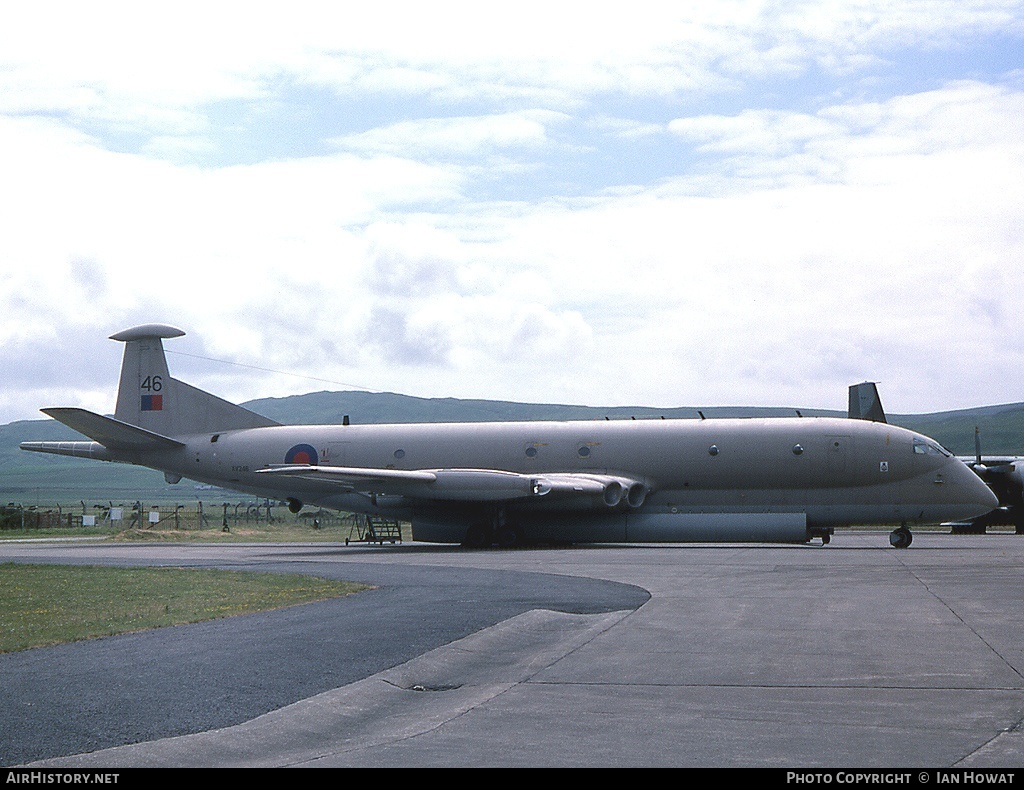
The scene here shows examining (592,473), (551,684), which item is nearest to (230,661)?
(551,684)

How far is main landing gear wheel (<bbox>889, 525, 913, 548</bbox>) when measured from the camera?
107 feet

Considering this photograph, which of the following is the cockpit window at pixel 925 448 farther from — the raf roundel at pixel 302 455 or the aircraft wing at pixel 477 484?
the raf roundel at pixel 302 455

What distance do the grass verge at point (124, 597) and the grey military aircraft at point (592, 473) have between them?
12.7m

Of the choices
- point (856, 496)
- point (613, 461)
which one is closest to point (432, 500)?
point (613, 461)

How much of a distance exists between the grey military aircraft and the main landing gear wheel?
0.19ft

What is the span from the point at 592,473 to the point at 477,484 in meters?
3.94

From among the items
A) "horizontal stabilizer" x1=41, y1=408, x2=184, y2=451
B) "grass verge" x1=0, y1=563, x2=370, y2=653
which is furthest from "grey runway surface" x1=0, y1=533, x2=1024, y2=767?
"horizontal stabilizer" x1=41, y1=408, x2=184, y2=451

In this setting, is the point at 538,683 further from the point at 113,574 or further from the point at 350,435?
the point at 350,435

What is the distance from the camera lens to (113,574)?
2100 cm

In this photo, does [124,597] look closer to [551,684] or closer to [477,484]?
[551,684]

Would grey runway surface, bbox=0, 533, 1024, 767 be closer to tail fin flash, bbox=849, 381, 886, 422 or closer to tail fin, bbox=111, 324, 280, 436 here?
tail fin, bbox=111, 324, 280, 436

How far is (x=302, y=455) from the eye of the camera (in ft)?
128

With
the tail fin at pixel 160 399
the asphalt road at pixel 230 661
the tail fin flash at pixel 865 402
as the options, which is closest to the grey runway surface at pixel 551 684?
the asphalt road at pixel 230 661

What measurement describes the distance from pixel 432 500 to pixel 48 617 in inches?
895
